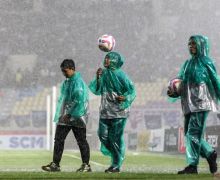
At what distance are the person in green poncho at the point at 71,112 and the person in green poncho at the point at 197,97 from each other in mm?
1083

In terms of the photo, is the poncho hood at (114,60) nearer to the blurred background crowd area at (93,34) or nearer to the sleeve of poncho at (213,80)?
the sleeve of poncho at (213,80)

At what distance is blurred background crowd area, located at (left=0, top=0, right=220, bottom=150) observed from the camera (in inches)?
1326

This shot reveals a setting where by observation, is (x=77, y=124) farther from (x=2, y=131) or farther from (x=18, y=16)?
(x=18, y=16)

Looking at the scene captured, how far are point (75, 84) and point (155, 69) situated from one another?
30314mm

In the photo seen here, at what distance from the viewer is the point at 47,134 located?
27812 mm

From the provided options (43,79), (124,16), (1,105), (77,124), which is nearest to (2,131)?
(1,105)

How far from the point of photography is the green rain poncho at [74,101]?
6.65m

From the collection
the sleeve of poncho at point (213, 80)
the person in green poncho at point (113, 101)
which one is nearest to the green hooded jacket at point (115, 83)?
the person in green poncho at point (113, 101)

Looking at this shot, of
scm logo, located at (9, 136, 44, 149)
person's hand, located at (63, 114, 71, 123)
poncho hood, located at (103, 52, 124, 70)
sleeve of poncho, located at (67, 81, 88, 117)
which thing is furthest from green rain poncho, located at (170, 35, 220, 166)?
scm logo, located at (9, 136, 44, 149)

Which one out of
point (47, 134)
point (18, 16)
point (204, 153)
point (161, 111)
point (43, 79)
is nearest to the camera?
point (204, 153)

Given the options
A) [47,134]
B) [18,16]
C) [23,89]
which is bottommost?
[47,134]

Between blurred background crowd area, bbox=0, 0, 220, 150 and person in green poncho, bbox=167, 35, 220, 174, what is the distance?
987 inches

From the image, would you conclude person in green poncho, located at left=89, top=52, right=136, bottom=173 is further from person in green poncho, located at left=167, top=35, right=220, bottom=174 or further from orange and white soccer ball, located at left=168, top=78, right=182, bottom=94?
person in green poncho, located at left=167, top=35, right=220, bottom=174

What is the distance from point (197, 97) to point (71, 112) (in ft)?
4.36
